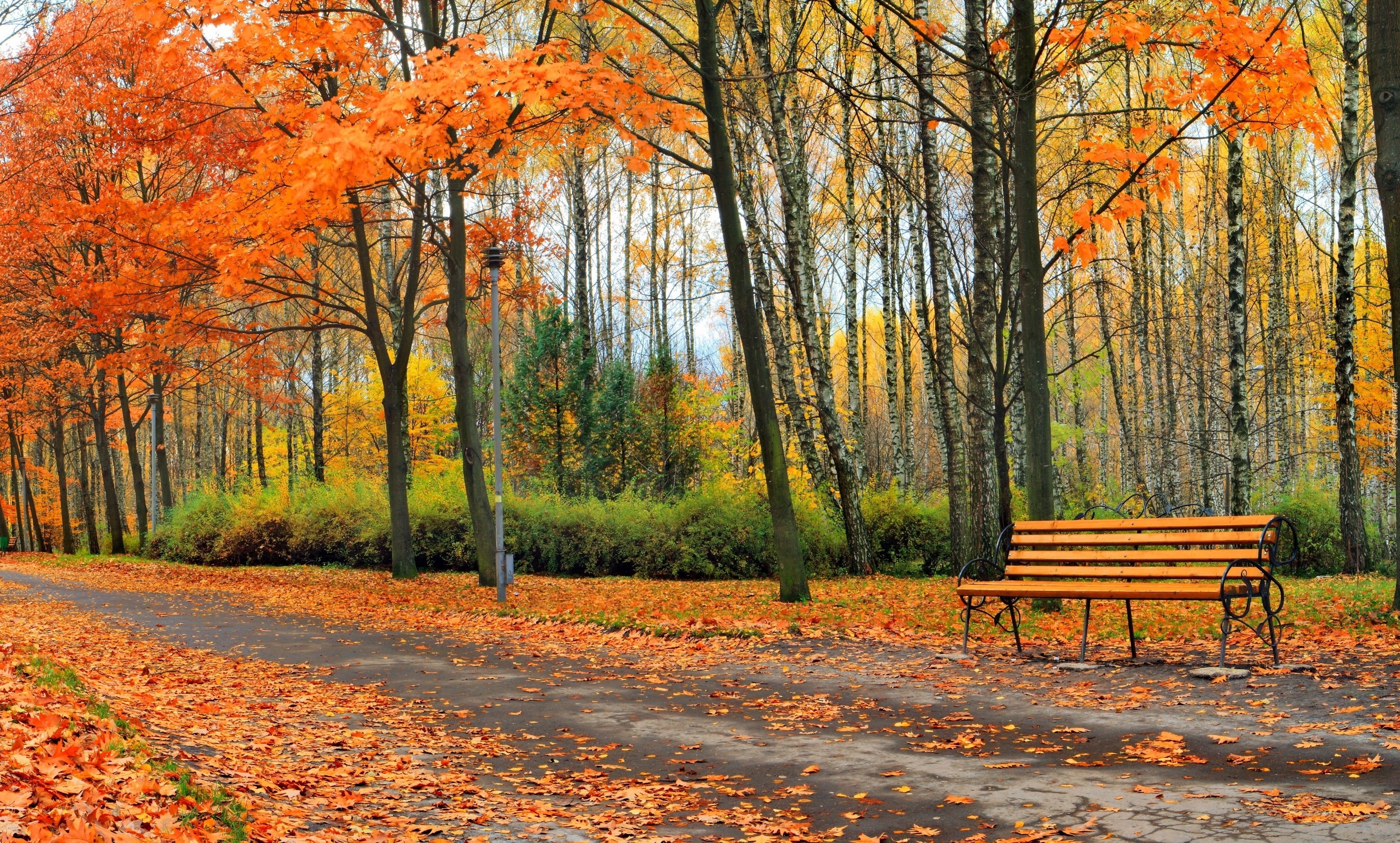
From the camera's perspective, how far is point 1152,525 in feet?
24.4

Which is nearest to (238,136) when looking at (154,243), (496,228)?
(154,243)

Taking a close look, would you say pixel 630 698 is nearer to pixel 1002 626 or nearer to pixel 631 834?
pixel 631 834

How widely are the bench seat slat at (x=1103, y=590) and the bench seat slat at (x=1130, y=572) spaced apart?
0.19 ft

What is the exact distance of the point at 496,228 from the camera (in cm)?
1859

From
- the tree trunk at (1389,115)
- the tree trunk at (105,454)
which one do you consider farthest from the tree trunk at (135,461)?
the tree trunk at (1389,115)

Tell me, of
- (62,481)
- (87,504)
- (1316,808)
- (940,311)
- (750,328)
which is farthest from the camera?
(87,504)

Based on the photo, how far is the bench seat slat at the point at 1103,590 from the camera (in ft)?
22.1

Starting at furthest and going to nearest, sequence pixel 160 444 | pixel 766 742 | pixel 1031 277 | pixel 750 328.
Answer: pixel 160 444 < pixel 750 328 < pixel 1031 277 < pixel 766 742

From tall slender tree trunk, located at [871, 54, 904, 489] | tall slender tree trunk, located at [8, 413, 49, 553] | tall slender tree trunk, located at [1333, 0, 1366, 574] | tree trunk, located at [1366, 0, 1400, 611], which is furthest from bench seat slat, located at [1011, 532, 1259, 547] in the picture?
tall slender tree trunk, located at [8, 413, 49, 553]

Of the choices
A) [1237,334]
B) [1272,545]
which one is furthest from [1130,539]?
[1237,334]

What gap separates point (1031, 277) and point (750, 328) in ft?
9.84

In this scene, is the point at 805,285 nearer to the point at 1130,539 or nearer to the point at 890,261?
the point at 890,261

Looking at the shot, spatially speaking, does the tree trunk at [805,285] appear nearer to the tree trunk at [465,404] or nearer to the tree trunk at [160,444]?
the tree trunk at [465,404]

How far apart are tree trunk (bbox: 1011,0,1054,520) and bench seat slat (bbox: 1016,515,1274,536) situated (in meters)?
1.30
